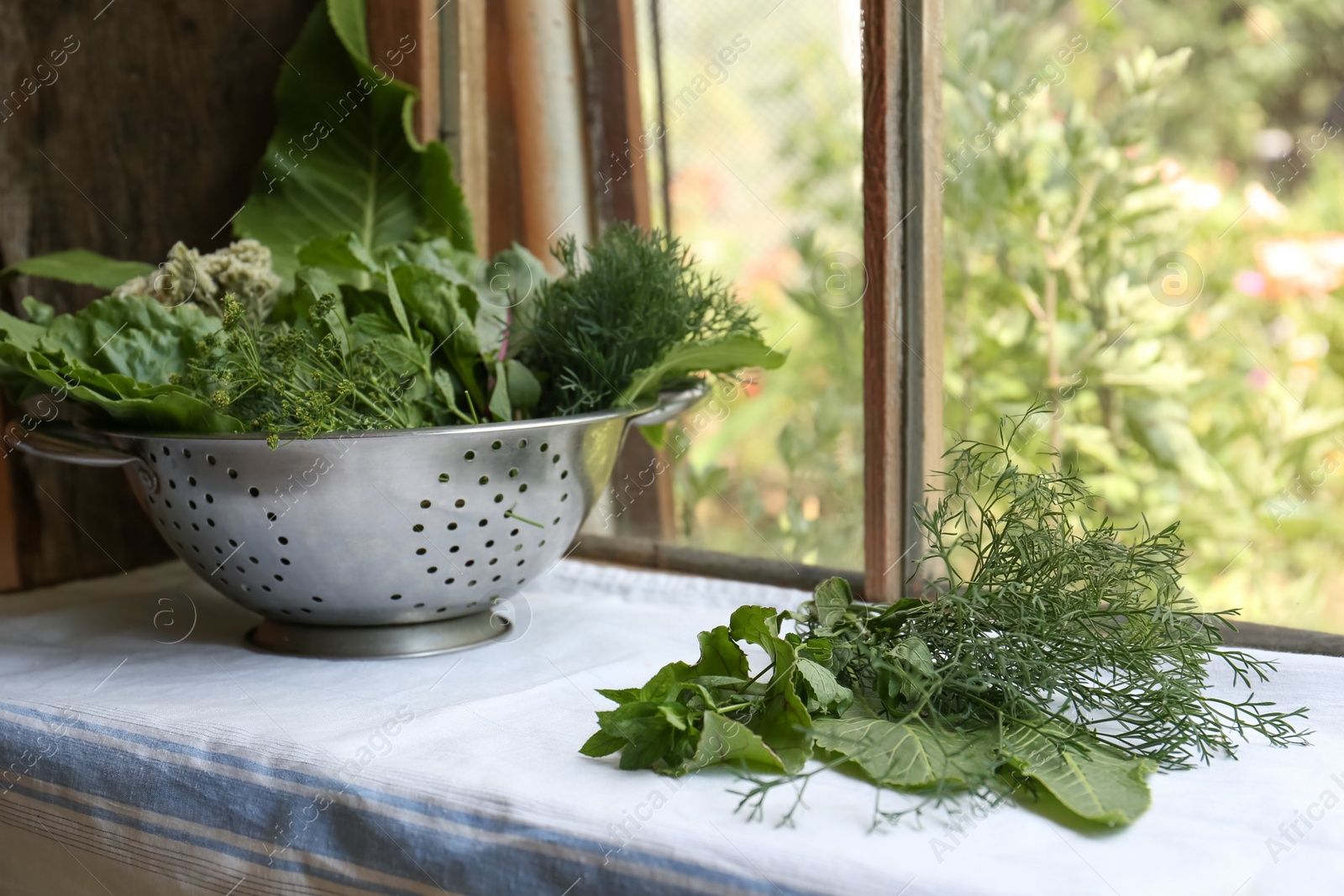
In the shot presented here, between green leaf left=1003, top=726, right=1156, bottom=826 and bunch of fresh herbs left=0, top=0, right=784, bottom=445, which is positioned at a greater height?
bunch of fresh herbs left=0, top=0, right=784, bottom=445

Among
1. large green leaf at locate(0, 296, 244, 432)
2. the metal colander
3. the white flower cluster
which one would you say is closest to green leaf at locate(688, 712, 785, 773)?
the metal colander

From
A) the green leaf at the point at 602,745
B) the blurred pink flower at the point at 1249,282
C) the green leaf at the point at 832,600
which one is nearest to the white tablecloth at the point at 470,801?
the green leaf at the point at 602,745

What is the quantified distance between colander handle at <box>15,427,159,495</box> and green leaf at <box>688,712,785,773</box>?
1.34 feet

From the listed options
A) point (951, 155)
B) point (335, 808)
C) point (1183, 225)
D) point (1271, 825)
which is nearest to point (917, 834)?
point (1271, 825)

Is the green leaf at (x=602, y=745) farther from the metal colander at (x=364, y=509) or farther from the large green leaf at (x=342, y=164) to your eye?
the large green leaf at (x=342, y=164)

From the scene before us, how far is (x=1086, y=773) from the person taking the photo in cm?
48

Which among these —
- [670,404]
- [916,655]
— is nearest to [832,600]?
[916,655]

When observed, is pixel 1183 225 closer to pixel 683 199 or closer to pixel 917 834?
pixel 683 199

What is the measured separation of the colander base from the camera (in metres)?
0.71

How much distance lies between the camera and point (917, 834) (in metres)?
0.45

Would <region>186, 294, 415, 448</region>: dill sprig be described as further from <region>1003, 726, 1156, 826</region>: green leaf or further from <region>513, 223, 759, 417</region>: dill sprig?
<region>1003, 726, 1156, 826</region>: green leaf

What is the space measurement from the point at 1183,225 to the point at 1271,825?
723 mm

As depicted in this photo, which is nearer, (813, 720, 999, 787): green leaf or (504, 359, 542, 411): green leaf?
(813, 720, 999, 787): green leaf

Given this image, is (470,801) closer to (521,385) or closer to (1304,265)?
(521,385)
